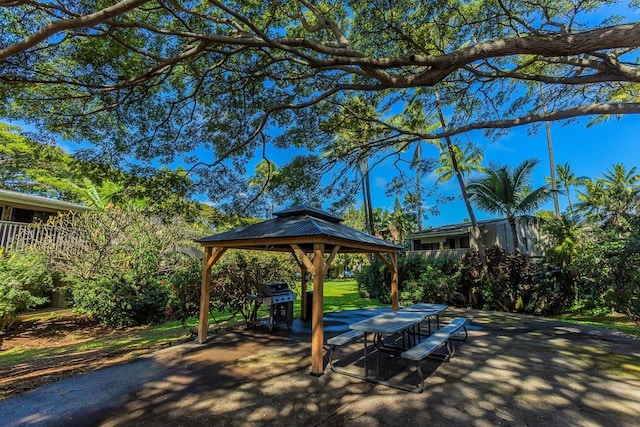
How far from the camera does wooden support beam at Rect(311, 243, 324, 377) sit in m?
4.99

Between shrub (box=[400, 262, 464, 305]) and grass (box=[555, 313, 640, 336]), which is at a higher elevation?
shrub (box=[400, 262, 464, 305])

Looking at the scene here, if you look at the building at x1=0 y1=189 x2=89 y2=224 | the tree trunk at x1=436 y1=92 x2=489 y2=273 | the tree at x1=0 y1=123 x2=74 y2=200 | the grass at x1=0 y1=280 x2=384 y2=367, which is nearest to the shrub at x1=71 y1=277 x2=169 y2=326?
the grass at x1=0 y1=280 x2=384 y2=367

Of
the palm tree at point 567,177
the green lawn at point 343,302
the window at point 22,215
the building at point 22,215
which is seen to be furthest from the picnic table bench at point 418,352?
the palm tree at point 567,177

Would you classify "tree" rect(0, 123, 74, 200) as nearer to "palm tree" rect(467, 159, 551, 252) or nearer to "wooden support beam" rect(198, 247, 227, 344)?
"wooden support beam" rect(198, 247, 227, 344)

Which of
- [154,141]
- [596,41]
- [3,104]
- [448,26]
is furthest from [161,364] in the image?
[448,26]

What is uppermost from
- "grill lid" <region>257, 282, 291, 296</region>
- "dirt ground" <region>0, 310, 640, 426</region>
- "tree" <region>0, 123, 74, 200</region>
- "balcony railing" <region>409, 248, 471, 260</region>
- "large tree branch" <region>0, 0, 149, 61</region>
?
"tree" <region>0, 123, 74, 200</region>

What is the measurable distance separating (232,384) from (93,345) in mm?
5412

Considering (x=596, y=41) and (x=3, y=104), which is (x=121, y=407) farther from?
(x=596, y=41)

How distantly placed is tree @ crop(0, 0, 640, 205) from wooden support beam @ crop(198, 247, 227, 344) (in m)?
3.38

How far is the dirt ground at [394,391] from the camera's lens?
353cm

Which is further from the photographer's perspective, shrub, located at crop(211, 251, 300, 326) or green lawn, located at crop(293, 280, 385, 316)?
green lawn, located at crop(293, 280, 385, 316)

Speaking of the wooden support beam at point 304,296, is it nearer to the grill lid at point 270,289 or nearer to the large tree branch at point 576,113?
the grill lid at point 270,289

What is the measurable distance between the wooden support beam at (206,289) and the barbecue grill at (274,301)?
1.26 metres

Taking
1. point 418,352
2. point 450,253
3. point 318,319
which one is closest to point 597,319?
point 450,253
